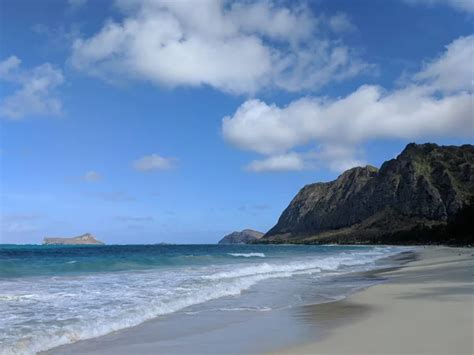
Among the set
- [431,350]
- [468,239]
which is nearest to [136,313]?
[431,350]

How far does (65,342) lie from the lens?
893cm

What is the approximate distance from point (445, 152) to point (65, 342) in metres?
181

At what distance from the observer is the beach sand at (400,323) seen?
7.52 m

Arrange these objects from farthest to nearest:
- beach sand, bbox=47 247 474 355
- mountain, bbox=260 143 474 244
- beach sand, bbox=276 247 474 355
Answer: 1. mountain, bbox=260 143 474 244
2. beach sand, bbox=47 247 474 355
3. beach sand, bbox=276 247 474 355

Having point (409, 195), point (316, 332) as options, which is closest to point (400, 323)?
point (316, 332)

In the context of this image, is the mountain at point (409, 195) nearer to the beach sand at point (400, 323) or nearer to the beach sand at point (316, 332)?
the beach sand at point (400, 323)

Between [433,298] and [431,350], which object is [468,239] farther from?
[431,350]

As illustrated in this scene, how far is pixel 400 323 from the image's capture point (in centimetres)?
970

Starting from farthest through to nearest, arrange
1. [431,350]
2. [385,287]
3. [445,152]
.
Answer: [445,152] < [385,287] < [431,350]

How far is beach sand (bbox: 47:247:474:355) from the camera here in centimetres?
780

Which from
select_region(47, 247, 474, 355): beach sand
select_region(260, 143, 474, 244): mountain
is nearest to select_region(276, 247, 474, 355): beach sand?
select_region(47, 247, 474, 355): beach sand

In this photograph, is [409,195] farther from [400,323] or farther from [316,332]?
[316,332]

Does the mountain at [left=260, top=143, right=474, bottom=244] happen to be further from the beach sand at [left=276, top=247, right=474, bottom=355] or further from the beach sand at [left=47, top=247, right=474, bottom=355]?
the beach sand at [left=47, top=247, right=474, bottom=355]

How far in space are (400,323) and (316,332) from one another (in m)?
1.90
